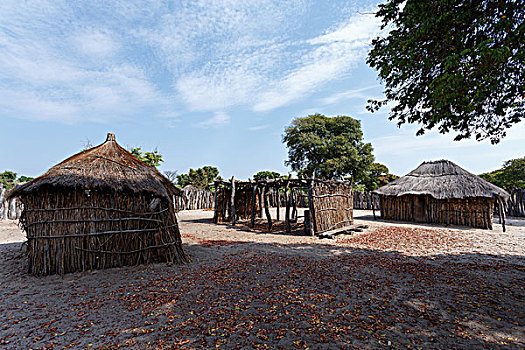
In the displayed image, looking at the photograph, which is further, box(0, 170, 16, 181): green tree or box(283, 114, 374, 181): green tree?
box(283, 114, 374, 181): green tree

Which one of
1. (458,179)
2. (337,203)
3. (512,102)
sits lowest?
(337,203)

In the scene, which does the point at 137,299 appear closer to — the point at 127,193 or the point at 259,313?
the point at 259,313

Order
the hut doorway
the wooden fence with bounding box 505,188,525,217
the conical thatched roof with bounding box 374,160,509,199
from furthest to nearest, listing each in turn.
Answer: the wooden fence with bounding box 505,188,525,217
the hut doorway
the conical thatched roof with bounding box 374,160,509,199

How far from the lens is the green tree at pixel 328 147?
99.5 feet

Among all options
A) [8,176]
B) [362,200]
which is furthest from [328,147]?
[8,176]

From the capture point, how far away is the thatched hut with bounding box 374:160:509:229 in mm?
13844

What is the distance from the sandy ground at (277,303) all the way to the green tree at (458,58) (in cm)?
374

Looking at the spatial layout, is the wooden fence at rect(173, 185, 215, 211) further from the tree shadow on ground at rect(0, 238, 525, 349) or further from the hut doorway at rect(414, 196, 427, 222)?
the hut doorway at rect(414, 196, 427, 222)

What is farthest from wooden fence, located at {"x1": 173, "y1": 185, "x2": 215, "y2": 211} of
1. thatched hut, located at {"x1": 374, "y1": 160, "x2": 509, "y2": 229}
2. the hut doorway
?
the hut doorway

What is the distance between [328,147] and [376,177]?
9.12 m

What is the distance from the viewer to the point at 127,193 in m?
6.70

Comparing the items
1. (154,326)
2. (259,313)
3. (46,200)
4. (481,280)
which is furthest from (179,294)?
(481,280)

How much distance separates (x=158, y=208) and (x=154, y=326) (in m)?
3.78

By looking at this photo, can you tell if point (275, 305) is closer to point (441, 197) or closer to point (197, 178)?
point (441, 197)
